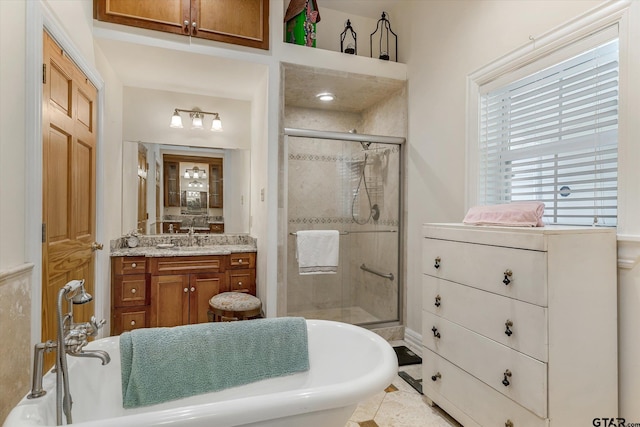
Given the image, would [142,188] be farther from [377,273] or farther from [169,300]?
[377,273]

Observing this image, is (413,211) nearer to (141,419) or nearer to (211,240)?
(211,240)

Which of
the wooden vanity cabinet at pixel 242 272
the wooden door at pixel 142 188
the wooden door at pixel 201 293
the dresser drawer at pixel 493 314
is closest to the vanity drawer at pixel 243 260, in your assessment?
the wooden vanity cabinet at pixel 242 272

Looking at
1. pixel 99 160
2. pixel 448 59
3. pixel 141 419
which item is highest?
pixel 448 59

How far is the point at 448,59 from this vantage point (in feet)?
8.52

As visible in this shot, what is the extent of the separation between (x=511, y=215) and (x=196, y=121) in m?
3.05

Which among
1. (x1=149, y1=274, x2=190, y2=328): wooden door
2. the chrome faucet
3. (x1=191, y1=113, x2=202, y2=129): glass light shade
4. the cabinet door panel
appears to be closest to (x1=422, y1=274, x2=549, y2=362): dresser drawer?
the chrome faucet

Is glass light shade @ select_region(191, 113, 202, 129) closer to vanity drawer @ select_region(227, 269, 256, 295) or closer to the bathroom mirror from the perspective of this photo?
Answer: the bathroom mirror

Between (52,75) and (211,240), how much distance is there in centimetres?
202

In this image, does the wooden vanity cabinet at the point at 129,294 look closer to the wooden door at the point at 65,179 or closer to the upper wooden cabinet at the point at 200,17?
the wooden door at the point at 65,179

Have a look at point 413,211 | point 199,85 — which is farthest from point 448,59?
Answer: point 199,85

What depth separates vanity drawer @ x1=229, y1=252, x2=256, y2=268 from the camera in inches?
123

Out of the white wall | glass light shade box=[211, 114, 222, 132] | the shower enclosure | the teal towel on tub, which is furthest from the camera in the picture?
glass light shade box=[211, 114, 222, 132]

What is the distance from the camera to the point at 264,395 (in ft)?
3.41

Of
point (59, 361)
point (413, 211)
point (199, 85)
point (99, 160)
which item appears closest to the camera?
point (59, 361)
